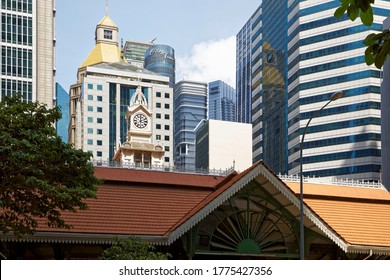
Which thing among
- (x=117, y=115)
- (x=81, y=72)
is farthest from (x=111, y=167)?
(x=81, y=72)

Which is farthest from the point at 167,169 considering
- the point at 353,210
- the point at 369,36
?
the point at 369,36

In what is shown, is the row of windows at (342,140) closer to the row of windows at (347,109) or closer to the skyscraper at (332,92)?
the skyscraper at (332,92)

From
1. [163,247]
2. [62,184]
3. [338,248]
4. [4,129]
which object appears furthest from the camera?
[338,248]

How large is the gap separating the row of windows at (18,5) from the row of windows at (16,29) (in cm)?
110

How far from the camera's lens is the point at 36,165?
27.5m

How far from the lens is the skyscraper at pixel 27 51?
330ft

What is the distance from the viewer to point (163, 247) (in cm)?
3694

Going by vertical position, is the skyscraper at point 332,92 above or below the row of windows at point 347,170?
above

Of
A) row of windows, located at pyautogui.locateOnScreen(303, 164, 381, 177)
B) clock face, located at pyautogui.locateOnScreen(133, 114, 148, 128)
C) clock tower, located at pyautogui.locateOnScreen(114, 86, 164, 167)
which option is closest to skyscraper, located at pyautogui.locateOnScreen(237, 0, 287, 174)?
row of windows, located at pyautogui.locateOnScreen(303, 164, 381, 177)

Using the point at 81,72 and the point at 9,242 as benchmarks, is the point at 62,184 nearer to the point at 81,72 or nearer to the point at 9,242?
the point at 9,242

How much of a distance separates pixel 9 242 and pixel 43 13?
254 ft

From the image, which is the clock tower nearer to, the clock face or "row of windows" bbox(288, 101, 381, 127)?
the clock face

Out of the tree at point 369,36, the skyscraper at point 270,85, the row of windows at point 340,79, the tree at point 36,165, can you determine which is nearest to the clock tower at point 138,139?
the tree at point 36,165
